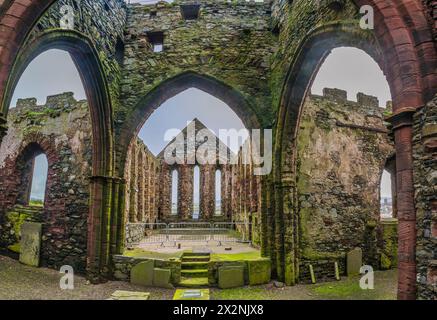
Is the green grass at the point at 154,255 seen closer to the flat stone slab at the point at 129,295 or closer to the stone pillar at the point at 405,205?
the flat stone slab at the point at 129,295

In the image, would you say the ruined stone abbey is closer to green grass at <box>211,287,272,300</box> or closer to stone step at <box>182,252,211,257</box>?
green grass at <box>211,287,272,300</box>

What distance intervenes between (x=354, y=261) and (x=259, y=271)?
3022 millimetres

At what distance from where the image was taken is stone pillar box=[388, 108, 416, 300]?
9.76 feet

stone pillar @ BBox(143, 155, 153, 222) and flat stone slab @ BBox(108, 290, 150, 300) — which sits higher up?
stone pillar @ BBox(143, 155, 153, 222)

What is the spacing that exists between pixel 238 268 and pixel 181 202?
490 inches

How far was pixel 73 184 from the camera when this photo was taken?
7855 millimetres

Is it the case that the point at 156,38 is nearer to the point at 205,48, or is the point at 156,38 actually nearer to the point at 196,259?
the point at 205,48

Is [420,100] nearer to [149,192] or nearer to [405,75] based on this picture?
[405,75]

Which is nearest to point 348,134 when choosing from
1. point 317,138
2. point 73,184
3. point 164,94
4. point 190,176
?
point 317,138

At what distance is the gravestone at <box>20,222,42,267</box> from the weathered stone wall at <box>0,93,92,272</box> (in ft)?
0.53

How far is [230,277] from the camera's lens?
21.6 ft

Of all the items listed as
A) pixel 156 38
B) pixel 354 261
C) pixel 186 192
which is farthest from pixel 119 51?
pixel 186 192

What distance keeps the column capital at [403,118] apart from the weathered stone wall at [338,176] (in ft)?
14.4

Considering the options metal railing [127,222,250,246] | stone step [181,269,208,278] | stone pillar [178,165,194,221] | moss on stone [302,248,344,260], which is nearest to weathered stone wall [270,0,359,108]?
moss on stone [302,248,344,260]
